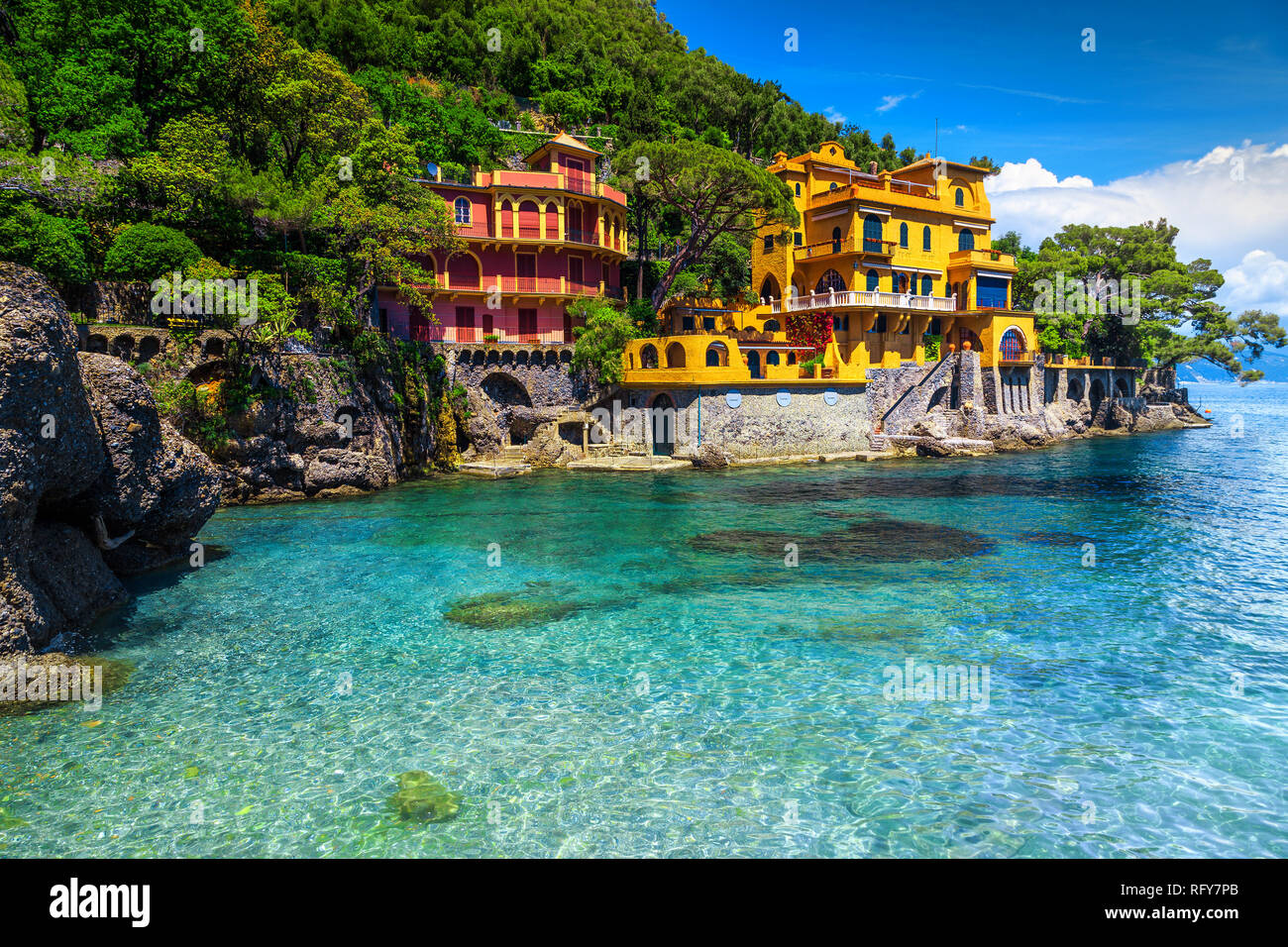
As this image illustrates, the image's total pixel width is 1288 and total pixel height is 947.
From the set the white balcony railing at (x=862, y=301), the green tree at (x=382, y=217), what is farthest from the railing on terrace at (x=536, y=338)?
the white balcony railing at (x=862, y=301)

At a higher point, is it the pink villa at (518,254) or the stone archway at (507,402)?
the pink villa at (518,254)

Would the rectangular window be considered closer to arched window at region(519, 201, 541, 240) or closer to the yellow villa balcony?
the yellow villa balcony

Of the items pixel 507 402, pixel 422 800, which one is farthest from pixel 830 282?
pixel 422 800

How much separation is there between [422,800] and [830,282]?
44.0 meters

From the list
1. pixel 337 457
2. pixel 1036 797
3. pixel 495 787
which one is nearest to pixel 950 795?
pixel 1036 797

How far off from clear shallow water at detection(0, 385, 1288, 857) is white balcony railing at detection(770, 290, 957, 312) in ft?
82.8

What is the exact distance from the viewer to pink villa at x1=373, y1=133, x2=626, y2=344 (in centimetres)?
3997

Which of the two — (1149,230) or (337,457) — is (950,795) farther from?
(1149,230)

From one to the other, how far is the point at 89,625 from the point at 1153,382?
264 ft

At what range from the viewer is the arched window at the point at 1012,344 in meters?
50.7

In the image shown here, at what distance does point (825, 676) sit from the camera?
1203cm

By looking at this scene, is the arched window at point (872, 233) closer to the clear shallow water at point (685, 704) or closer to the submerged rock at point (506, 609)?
the clear shallow water at point (685, 704)

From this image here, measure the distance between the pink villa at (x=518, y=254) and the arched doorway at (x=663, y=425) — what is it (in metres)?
6.97

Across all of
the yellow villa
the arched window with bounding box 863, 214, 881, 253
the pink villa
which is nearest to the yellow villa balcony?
the yellow villa
